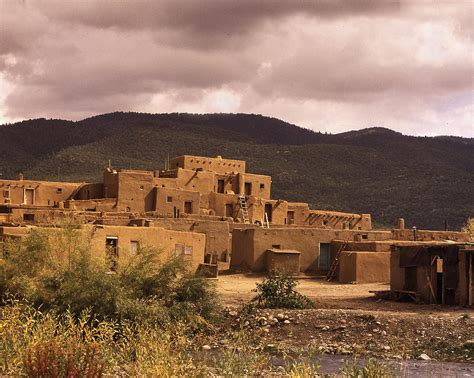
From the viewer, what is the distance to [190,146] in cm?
8938

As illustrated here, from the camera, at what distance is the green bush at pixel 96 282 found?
2150cm

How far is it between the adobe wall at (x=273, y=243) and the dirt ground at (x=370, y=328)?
7.81 meters

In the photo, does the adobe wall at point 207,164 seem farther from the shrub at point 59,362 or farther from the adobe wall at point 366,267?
the shrub at point 59,362

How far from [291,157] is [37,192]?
48150 mm

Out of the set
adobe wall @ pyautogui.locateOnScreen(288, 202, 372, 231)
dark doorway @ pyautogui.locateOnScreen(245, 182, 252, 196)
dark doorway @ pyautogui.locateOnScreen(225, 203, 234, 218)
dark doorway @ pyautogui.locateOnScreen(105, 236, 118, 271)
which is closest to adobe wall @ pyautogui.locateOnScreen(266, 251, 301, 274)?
dark doorway @ pyautogui.locateOnScreen(105, 236, 118, 271)

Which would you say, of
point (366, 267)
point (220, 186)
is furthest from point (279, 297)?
point (220, 186)

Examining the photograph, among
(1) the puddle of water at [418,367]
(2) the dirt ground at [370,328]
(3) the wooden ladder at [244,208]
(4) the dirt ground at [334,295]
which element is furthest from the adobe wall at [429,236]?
(1) the puddle of water at [418,367]

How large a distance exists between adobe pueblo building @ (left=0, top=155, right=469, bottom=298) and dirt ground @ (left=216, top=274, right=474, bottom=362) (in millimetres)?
5800

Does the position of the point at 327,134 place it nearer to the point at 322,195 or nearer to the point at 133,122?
the point at 133,122

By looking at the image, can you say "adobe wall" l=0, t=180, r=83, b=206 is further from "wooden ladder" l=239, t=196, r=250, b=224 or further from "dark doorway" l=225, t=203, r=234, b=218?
"wooden ladder" l=239, t=196, r=250, b=224

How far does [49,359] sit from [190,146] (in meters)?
79.5

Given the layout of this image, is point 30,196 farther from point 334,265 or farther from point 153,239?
point 334,265

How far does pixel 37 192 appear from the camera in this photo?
43906 millimetres

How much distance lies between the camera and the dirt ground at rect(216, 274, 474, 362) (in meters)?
22.0
